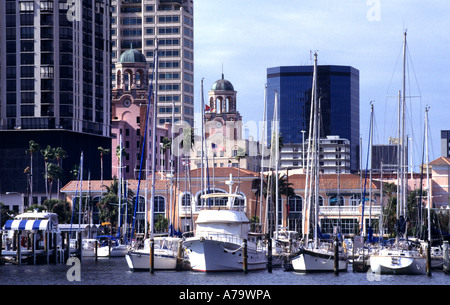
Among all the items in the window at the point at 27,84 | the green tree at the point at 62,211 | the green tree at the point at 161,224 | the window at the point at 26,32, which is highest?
the window at the point at 26,32

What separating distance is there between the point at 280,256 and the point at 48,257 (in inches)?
1006

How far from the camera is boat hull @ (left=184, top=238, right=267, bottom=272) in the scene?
220 feet

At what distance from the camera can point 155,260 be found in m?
70.5

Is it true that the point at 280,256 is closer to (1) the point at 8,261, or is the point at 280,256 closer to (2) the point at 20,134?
(1) the point at 8,261

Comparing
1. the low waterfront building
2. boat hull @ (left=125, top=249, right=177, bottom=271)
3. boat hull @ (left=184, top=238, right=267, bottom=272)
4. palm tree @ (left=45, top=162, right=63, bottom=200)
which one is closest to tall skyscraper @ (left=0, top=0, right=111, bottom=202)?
palm tree @ (left=45, top=162, right=63, bottom=200)

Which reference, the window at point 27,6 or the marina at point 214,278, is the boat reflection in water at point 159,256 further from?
the window at point 27,6

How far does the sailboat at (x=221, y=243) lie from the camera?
6725 centimetres

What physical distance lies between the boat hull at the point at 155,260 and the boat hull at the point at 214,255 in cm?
278

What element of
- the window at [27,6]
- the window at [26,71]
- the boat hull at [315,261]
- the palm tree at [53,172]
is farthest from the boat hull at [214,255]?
the window at [27,6]

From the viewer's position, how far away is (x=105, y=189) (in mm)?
154125

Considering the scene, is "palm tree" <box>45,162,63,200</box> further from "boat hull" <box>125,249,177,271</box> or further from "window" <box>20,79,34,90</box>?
"boat hull" <box>125,249,177,271</box>

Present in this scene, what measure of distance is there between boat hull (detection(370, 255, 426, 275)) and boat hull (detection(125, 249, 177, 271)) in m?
16.2

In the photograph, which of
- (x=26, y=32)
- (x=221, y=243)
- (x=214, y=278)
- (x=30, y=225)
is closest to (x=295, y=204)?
(x=30, y=225)
